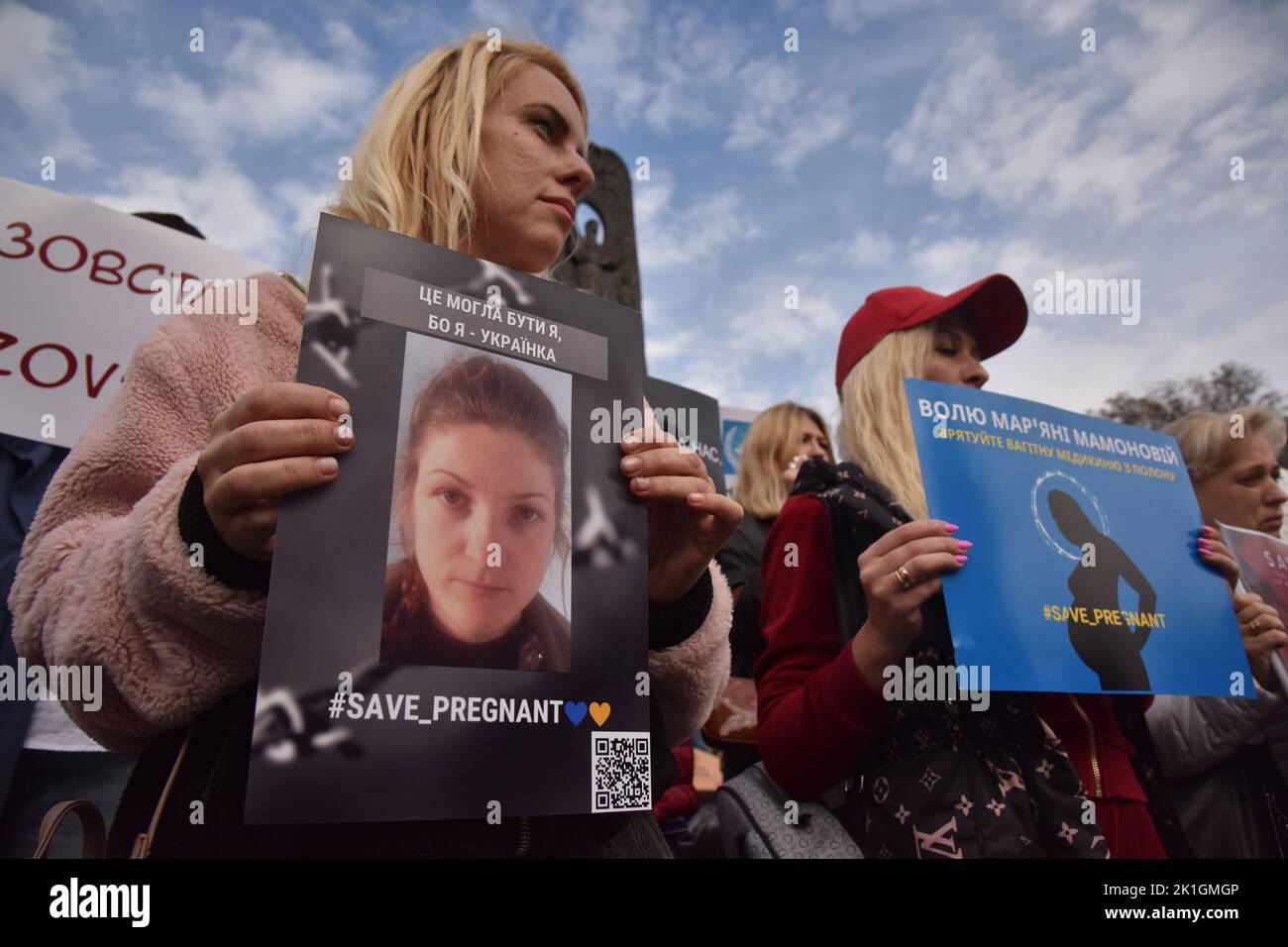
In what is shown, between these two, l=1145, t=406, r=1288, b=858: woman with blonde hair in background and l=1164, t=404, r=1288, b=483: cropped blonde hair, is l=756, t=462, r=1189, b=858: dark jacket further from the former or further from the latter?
l=1164, t=404, r=1288, b=483: cropped blonde hair

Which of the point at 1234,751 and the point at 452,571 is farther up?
the point at 452,571

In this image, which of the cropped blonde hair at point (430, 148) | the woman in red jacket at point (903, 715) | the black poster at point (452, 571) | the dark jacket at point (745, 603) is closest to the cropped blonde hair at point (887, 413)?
the woman in red jacket at point (903, 715)

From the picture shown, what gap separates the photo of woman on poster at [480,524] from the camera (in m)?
0.96

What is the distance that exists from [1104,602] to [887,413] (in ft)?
2.28

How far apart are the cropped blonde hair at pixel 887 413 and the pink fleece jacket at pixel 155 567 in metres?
0.86

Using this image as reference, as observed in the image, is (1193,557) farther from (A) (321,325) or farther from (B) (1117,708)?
(A) (321,325)

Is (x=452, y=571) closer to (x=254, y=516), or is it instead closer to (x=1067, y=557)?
(x=254, y=516)

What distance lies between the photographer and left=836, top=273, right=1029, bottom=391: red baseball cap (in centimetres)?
215

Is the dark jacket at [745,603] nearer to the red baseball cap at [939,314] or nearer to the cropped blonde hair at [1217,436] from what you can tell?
the red baseball cap at [939,314]

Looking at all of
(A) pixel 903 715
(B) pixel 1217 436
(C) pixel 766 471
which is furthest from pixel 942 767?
(C) pixel 766 471

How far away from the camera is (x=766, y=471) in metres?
3.69

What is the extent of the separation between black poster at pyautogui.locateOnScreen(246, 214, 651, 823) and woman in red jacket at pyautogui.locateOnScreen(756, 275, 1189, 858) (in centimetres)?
68

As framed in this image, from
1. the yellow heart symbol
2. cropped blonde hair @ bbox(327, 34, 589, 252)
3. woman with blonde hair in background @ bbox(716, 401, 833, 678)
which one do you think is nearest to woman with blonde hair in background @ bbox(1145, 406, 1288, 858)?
woman with blonde hair in background @ bbox(716, 401, 833, 678)
